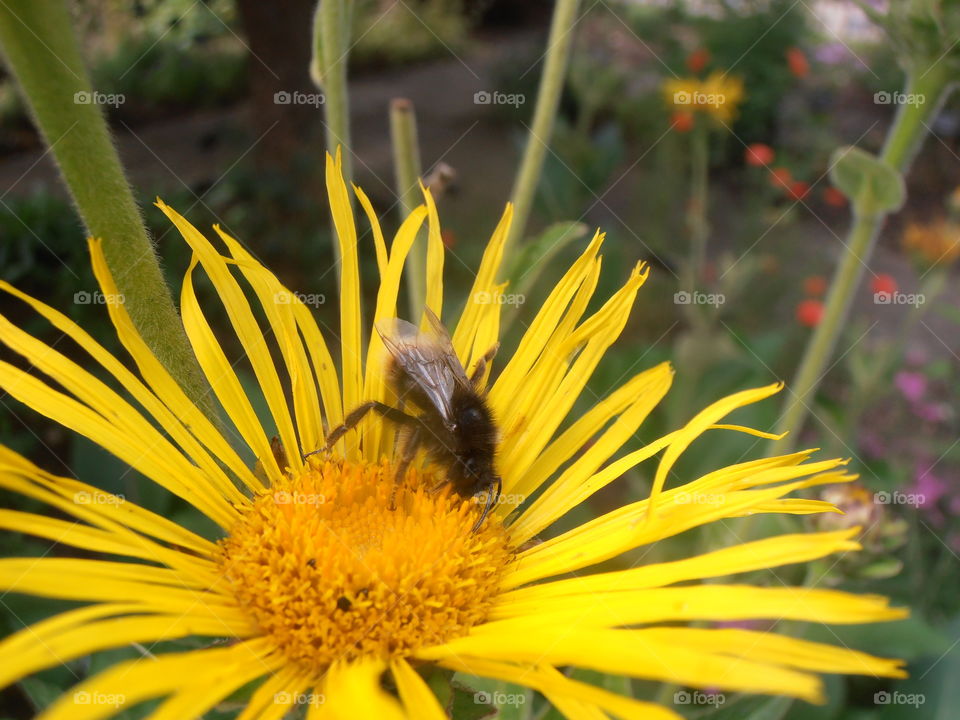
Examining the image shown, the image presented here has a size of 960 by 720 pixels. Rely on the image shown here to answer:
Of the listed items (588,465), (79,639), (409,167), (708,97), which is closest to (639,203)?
(708,97)

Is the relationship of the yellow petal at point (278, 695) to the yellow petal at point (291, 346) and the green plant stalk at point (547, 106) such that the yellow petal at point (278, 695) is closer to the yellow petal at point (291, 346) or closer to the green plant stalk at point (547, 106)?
the yellow petal at point (291, 346)

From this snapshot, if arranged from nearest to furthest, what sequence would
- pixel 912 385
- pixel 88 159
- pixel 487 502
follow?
pixel 88 159 → pixel 487 502 → pixel 912 385

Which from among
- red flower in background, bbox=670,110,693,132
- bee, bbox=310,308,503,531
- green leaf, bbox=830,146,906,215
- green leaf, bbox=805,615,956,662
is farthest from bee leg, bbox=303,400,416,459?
red flower in background, bbox=670,110,693,132

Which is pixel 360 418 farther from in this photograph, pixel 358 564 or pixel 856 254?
pixel 856 254

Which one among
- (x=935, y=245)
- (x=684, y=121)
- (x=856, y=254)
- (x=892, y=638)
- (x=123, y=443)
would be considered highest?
(x=684, y=121)

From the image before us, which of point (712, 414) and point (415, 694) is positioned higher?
point (712, 414)

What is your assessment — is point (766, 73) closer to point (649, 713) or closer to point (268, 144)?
point (268, 144)

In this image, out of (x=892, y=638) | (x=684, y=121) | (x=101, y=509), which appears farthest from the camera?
(x=684, y=121)

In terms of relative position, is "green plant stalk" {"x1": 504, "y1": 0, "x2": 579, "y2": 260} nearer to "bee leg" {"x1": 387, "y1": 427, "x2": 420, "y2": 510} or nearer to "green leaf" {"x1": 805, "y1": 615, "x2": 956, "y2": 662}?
"bee leg" {"x1": 387, "y1": 427, "x2": 420, "y2": 510}
